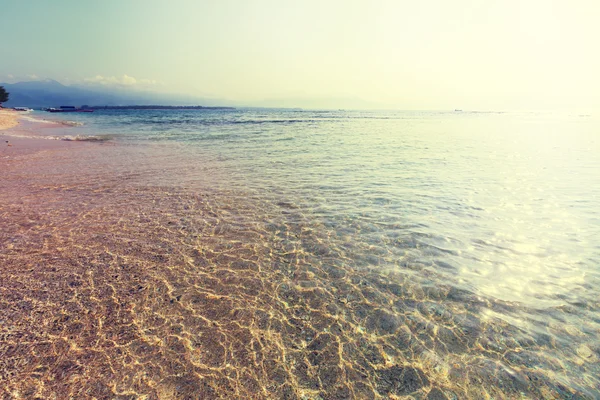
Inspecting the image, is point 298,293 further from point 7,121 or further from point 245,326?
point 7,121

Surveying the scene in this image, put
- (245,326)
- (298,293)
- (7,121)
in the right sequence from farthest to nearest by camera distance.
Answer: (7,121) < (298,293) < (245,326)

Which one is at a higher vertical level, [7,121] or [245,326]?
[7,121]

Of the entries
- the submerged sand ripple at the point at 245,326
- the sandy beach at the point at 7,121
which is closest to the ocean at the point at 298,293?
the submerged sand ripple at the point at 245,326

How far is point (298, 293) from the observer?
5941mm

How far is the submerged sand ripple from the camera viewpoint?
4035 millimetres

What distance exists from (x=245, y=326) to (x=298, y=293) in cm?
131

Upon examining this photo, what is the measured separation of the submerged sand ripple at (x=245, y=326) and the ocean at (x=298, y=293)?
28mm

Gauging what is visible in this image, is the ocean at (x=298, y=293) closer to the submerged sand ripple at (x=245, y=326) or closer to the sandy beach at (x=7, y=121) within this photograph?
the submerged sand ripple at (x=245, y=326)

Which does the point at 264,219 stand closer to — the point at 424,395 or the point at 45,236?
the point at 45,236

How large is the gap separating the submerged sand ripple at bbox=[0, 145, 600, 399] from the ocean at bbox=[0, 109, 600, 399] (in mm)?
28

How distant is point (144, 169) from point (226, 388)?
1566 centimetres

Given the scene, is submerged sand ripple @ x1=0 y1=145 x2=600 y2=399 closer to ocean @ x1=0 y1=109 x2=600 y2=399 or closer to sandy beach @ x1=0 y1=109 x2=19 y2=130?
ocean @ x1=0 y1=109 x2=600 y2=399

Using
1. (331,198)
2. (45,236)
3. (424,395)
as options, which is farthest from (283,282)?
(45,236)

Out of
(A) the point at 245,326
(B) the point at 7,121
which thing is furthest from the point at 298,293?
(B) the point at 7,121
